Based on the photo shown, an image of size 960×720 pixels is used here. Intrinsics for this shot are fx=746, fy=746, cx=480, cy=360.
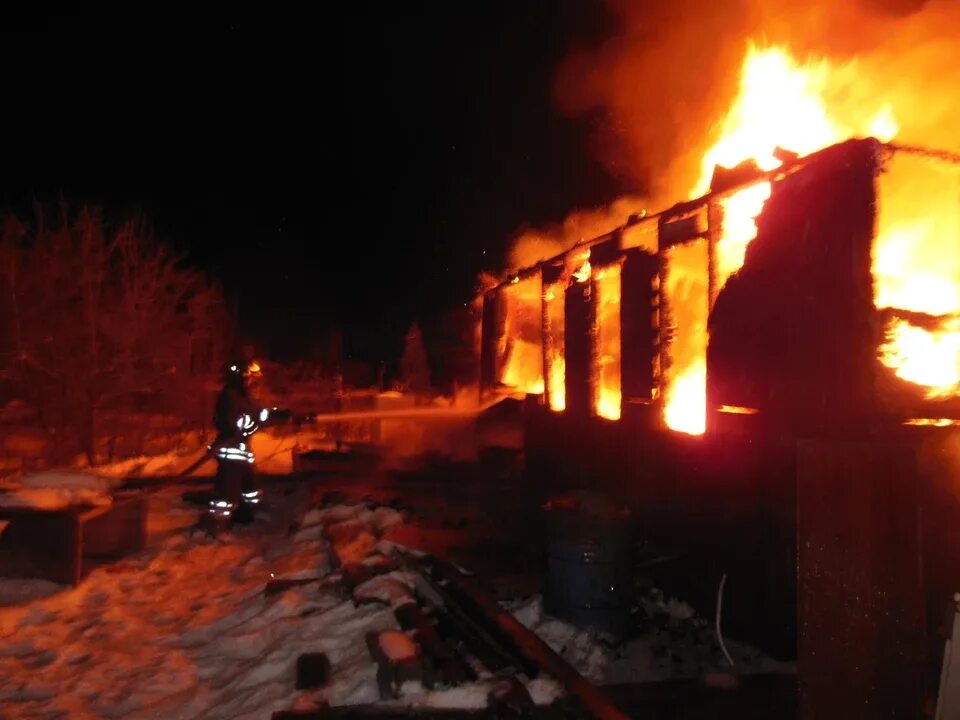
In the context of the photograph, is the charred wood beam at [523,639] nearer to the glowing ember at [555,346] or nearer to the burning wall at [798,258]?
the burning wall at [798,258]

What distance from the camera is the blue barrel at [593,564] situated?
5.65 meters

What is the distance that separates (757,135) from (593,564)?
4220mm

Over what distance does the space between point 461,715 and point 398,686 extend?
18.7 inches

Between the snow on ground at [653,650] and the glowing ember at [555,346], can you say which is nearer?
the snow on ground at [653,650]

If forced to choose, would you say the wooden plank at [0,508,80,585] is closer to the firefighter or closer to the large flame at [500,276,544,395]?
the firefighter

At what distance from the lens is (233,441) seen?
8883 mm

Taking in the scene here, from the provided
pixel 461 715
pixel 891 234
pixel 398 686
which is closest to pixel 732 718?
pixel 461 715

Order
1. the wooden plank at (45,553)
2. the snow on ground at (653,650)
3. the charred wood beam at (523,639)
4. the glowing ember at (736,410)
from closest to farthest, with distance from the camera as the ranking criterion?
the charred wood beam at (523,639) < the snow on ground at (653,650) < the glowing ember at (736,410) < the wooden plank at (45,553)

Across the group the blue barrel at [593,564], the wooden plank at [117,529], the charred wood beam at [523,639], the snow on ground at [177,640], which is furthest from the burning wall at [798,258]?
the wooden plank at [117,529]

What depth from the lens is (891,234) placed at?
189 inches

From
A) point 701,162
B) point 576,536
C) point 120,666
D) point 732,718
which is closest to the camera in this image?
point 732,718

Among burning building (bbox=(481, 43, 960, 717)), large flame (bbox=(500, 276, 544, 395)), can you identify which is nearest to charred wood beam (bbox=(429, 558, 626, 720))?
burning building (bbox=(481, 43, 960, 717))

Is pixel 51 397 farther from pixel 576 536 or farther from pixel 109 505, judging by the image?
pixel 576 536

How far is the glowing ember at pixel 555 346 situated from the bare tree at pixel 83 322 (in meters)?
9.48
